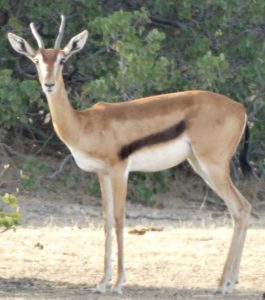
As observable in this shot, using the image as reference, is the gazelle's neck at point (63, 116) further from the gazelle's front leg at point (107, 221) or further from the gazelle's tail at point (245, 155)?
the gazelle's tail at point (245, 155)

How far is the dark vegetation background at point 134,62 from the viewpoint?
1178cm

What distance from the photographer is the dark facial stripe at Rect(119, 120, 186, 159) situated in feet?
27.7

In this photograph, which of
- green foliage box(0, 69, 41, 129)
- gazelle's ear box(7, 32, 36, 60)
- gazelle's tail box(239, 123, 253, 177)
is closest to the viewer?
gazelle's ear box(7, 32, 36, 60)

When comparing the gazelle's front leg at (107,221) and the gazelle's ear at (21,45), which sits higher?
the gazelle's ear at (21,45)

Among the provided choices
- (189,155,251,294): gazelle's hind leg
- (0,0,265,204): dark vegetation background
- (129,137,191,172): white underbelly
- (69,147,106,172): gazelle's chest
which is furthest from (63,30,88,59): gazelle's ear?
(0,0,265,204): dark vegetation background

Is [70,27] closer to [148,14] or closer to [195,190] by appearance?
[148,14]

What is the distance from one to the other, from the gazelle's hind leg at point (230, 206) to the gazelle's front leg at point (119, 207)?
585 mm

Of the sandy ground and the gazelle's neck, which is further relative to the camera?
the gazelle's neck

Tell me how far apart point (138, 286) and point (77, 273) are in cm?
66

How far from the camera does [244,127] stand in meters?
8.80

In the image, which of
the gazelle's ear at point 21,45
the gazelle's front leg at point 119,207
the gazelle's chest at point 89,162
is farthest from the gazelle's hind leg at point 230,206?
the gazelle's ear at point 21,45

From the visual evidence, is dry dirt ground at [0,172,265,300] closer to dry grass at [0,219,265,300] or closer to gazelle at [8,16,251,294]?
dry grass at [0,219,265,300]

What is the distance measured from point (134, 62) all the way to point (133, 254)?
2.56 m

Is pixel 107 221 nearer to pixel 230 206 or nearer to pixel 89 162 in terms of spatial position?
pixel 89 162
